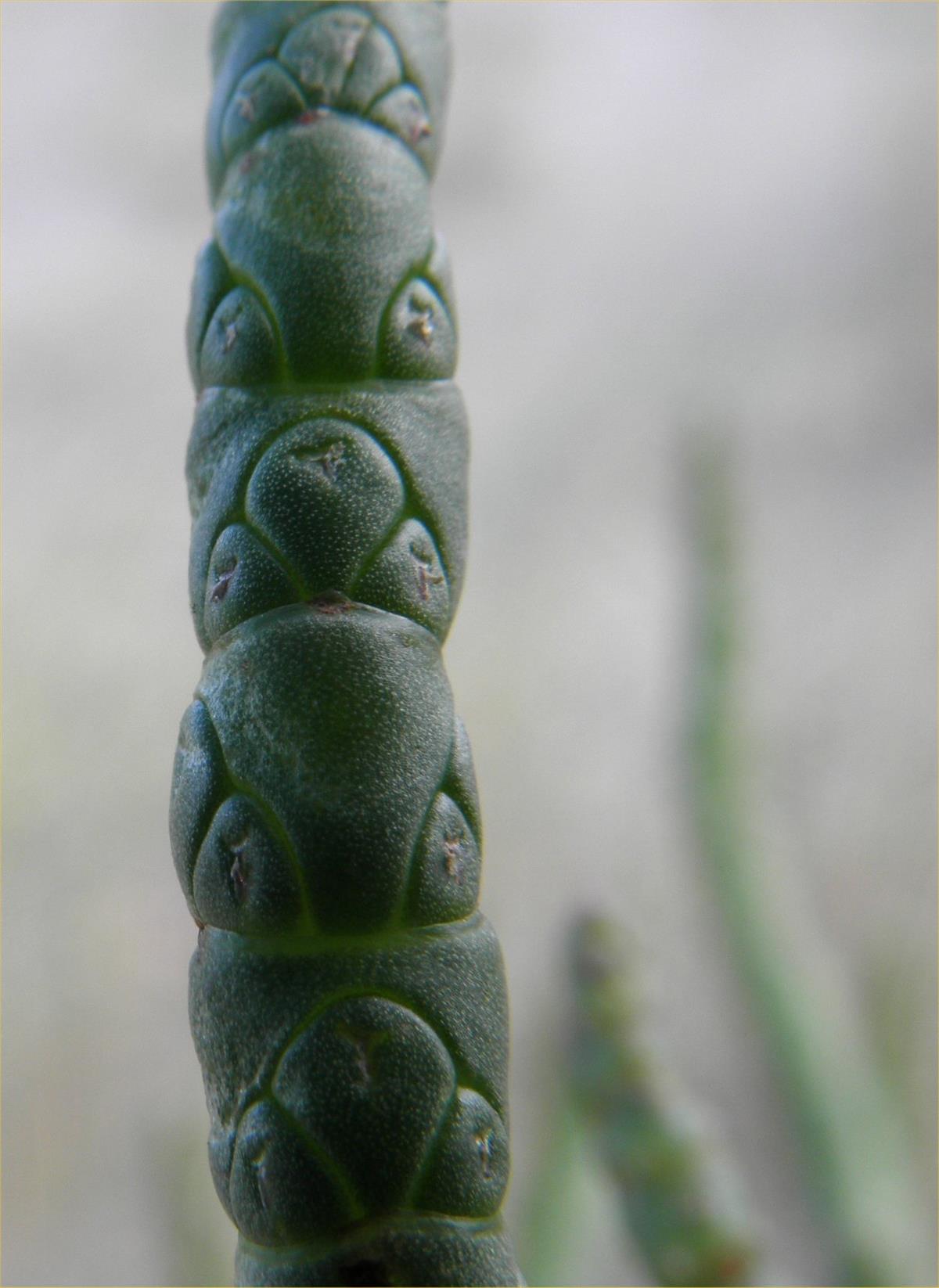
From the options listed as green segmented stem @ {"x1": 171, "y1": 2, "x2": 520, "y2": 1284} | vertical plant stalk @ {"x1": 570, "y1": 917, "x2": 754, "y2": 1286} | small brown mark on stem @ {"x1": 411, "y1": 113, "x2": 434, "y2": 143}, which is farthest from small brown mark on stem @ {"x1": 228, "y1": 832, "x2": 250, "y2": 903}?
vertical plant stalk @ {"x1": 570, "y1": 917, "x2": 754, "y2": 1286}

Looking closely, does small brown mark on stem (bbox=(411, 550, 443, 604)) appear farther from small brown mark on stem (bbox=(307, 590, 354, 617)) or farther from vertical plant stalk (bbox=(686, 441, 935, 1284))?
vertical plant stalk (bbox=(686, 441, 935, 1284))

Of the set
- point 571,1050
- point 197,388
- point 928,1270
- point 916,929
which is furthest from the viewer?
point 916,929

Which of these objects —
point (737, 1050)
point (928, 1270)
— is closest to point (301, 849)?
point (928, 1270)

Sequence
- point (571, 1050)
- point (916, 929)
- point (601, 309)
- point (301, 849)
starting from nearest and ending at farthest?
point (301, 849) < point (571, 1050) < point (916, 929) < point (601, 309)

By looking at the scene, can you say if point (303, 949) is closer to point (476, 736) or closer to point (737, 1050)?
point (476, 736)

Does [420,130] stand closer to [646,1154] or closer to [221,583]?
[221,583]
